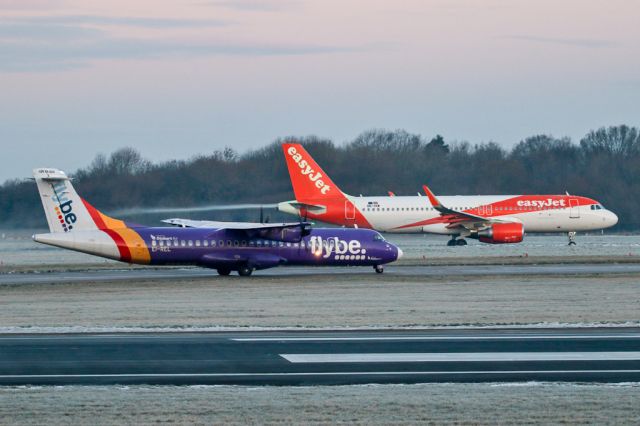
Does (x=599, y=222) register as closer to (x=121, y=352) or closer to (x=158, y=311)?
(x=158, y=311)

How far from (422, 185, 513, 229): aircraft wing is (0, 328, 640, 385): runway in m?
40.4

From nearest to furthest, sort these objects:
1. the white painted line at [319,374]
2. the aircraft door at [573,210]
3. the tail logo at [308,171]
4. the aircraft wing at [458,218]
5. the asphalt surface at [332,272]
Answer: the white painted line at [319,374] < the asphalt surface at [332,272] < the aircraft wing at [458,218] < the tail logo at [308,171] < the aircraft door at [573,210]

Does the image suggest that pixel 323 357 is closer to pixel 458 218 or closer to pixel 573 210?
pixel 458 218

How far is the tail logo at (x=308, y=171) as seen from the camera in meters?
64.4

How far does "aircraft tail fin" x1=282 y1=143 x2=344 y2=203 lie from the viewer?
2537 inches

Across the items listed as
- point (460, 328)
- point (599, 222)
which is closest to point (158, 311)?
point (460, 328)

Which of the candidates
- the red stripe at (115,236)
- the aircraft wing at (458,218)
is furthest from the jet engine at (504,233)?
the red stripe at (115,236)

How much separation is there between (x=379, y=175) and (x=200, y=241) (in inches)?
1671

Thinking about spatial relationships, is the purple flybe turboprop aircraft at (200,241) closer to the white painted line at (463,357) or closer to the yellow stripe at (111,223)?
the yellow stripe at (111,223)

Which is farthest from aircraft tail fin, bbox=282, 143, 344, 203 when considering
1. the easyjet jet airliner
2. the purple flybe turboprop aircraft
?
the purple flybe turboprop aircraft

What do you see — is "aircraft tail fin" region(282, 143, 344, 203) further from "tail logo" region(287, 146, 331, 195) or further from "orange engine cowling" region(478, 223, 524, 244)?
"orange engine cowling" region(478, 223, 524, 244)

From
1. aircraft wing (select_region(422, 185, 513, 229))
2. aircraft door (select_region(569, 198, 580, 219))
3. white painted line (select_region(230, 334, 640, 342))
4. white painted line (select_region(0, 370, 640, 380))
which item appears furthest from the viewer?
aircraft door (select_region(569, 198, 580, 219))

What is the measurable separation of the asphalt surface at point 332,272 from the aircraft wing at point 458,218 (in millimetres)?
15945

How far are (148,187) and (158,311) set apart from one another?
40652 mm
